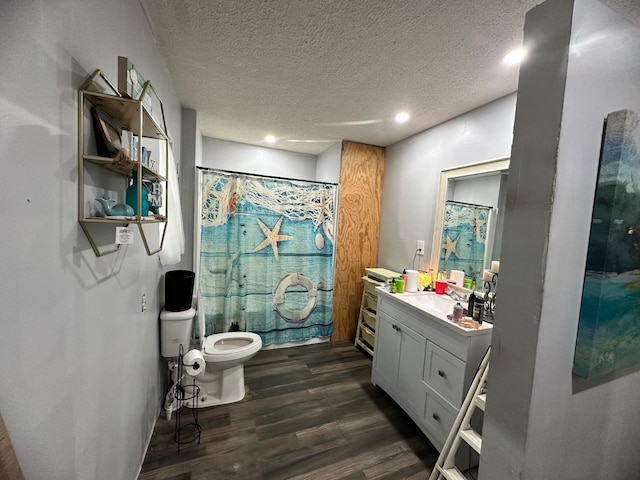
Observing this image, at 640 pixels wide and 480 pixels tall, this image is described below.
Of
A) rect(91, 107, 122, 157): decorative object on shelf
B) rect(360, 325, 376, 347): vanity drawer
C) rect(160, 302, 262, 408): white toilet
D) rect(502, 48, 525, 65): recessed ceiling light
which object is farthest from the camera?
rect(360, 325, 376, 347): vanity drawer

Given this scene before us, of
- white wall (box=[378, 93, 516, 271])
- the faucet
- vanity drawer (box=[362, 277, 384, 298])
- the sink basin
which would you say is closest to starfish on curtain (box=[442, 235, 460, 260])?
white wall (box=[378, 93, 516, 271])

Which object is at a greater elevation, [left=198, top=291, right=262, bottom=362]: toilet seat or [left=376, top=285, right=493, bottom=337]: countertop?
[left=376, top=285, right=493, bottom=337]: countertop

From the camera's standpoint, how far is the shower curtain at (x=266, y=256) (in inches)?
94.5

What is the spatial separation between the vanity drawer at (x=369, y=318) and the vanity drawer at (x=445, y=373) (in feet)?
3.37

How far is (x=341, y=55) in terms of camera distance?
4.85ft

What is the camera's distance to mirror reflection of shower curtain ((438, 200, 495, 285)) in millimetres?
1955

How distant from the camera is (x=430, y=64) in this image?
151 centimetres

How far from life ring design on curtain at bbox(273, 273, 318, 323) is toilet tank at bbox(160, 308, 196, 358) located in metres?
1.04

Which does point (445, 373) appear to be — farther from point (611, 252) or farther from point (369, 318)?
point (369, 318)

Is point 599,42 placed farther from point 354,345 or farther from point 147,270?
point 354,345

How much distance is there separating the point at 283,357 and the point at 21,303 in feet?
7.71

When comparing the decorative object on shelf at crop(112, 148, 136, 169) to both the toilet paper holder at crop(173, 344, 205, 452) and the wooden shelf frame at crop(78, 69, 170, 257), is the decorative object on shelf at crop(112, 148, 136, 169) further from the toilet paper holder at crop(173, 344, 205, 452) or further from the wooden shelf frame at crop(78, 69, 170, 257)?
the toilet paper holder at crop(173, 344, 205, 452)

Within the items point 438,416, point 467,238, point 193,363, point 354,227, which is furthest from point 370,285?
point 193,363

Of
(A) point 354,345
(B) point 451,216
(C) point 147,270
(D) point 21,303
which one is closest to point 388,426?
(A) point 354,345
